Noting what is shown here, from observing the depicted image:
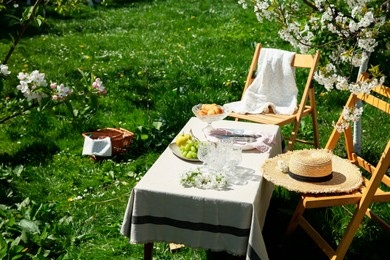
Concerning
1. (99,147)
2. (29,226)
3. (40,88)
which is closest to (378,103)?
(40,88)

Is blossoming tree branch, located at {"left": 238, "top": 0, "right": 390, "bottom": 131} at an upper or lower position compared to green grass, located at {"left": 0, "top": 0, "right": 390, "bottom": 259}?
upper

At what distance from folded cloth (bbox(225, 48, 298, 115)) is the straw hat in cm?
190

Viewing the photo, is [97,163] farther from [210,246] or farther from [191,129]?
[210,246]

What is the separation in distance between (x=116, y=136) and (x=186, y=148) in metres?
1.85

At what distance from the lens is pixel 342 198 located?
10.7 feet

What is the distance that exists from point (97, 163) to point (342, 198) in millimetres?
2714

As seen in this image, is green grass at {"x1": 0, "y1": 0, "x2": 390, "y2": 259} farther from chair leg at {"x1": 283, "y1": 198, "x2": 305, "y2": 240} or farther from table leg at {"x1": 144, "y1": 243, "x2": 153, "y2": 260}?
table leg at {"x1": 144, "y1": 243, "x2": 153, "y2": 260}

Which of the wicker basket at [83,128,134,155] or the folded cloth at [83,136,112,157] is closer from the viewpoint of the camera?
the folded cloth at [83,136,112,157]

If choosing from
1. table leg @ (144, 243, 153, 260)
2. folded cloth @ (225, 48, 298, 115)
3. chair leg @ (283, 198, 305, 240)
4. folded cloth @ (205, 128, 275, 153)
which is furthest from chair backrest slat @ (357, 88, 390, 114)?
table leg @ (144, 243, 153, 260)

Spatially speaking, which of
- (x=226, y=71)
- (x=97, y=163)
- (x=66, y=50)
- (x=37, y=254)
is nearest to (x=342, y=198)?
(x=37, y=254)

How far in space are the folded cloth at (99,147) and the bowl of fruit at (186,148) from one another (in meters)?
1.60

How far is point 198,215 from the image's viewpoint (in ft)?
10.3

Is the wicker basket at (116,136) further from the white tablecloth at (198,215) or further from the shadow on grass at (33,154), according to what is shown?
the white tablecloth at (198,215)

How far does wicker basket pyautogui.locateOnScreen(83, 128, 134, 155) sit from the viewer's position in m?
5.39
